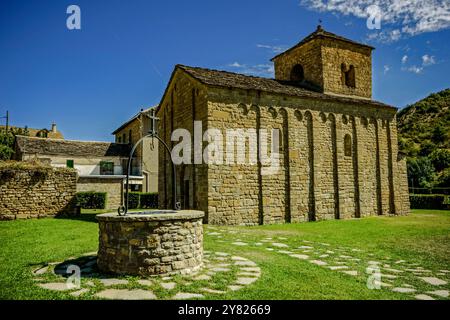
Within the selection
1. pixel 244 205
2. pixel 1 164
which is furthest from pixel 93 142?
pixel 244 205

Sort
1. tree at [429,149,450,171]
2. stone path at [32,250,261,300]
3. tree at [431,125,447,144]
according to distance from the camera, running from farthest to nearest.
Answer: tree at [431,125,447,144], tree at [429,149,450,171], stone path at [32,250,261,300]

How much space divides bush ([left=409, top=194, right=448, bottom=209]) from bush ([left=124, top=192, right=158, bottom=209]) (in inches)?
794

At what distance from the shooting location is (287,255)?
705 cm

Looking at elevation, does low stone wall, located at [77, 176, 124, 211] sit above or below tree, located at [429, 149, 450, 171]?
below

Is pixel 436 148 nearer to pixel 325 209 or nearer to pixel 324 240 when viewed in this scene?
pixel 325 209

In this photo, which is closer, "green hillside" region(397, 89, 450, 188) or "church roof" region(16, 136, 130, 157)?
"church roof" region(16, 136, 130, 157)

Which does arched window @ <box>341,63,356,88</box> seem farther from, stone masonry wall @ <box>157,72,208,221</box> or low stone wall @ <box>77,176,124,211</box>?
low stone wall @ <box>77,176,124,211</box>

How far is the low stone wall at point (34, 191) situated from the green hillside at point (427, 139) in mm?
25225

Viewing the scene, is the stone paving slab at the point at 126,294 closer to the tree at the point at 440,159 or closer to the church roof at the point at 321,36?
the church roof at the point at 321,36

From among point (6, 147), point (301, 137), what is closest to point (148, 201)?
point (301, 137)

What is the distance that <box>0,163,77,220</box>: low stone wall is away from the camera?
1261 centimetres

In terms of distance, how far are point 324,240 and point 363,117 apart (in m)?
10.0

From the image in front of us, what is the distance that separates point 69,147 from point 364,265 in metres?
28.2

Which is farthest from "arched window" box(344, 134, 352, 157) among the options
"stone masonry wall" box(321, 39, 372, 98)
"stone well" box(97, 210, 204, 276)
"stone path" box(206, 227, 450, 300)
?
"stone well" box(97, 210, 204, 276)
